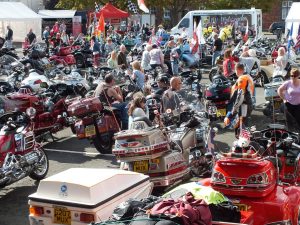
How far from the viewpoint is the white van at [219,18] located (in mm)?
33094

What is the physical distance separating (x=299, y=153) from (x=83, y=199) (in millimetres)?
3592

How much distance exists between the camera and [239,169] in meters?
6.49

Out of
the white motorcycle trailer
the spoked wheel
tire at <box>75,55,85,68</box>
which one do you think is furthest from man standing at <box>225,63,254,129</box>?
tire at <box>75,55,85,68</box>

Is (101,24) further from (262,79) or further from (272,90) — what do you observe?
(272,90)

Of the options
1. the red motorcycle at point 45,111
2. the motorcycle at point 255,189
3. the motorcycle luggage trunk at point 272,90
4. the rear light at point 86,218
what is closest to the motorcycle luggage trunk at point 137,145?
the motorcycle at point 255,189

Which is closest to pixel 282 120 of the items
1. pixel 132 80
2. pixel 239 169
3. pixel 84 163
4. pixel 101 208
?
pixel 132 80

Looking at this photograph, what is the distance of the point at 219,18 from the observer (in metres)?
34.2

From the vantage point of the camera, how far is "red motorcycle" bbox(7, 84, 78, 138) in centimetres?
1257

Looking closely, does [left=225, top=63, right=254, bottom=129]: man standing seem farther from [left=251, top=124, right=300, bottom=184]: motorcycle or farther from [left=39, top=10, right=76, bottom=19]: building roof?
[left=39, top=10, right=76, bottom=19]: building roof

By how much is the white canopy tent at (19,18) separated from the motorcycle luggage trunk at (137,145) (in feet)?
95.1

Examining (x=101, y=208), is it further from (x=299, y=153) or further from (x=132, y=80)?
(x=132, y=80)

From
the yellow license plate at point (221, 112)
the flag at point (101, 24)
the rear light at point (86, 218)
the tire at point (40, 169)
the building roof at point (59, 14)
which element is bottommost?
the tire at point (40, 169)

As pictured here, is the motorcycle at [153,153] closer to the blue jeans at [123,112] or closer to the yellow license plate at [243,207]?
the yellow license plate at [243,207]

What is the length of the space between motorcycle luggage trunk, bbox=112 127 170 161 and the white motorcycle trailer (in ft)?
5.92
